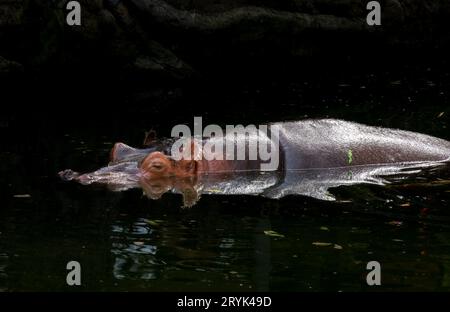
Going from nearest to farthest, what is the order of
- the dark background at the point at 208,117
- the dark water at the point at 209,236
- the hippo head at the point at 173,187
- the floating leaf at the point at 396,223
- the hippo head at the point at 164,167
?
the dark water at the point at 209,236, the dark background at the point at 208,117, the floating leaf at the point at 396,223, the hippo head at the point at 173,187, the hippo head at the point at 164,167

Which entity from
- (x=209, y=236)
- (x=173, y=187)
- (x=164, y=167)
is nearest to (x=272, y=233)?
(x=209, y=236)

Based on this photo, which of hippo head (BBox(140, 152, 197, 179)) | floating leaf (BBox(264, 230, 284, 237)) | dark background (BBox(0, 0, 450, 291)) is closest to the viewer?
dark background (BBox(0, 0, 450, 291))

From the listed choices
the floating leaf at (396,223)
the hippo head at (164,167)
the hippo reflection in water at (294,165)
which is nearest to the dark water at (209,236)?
the floating leaf at (396,223)

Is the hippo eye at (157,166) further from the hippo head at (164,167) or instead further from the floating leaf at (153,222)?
the floating leaf at (153,222)

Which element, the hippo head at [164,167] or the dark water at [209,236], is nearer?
the dark water at [209,236]

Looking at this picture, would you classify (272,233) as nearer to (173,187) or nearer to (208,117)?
(173,187)

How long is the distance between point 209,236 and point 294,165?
1997 millimetres

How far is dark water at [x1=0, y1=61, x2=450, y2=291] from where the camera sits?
16.9 ft

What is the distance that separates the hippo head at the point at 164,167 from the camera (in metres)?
7.45

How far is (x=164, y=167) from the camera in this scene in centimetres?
749

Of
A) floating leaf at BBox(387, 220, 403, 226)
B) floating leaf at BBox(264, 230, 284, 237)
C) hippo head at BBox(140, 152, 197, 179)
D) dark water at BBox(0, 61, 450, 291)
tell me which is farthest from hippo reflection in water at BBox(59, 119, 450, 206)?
floating leaf at BBox(264, 230, 284, 237)

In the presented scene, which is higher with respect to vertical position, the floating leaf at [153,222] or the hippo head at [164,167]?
the hippo head at [164,167]

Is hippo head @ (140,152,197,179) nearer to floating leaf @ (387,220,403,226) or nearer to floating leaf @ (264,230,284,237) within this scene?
floating leaf @ (264,230,284,237)
